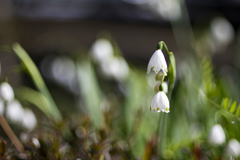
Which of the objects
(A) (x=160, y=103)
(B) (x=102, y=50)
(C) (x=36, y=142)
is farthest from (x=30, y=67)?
(A) (x=160, y=103)

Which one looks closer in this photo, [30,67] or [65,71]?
[30,67]

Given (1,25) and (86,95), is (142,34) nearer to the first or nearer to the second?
(1,25)

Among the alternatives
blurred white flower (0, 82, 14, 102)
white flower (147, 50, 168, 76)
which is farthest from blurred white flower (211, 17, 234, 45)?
blurred white flower (0, 82, 14, 102)

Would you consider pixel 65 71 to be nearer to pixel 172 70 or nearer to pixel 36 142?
pixel 36 142

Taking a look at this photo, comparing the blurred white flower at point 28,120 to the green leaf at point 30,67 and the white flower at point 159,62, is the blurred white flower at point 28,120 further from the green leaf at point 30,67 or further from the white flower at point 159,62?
the white flower at point 159,62

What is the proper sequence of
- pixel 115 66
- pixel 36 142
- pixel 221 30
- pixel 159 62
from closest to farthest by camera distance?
pixel 159 62 → pixel 36 142 → pixel 115 66 → pixel 221 30

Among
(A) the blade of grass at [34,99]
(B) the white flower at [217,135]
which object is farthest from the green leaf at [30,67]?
(B) the white flower at [217,135]

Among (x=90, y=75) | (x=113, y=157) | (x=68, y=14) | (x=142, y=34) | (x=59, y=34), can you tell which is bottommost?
(x=113, y=157)

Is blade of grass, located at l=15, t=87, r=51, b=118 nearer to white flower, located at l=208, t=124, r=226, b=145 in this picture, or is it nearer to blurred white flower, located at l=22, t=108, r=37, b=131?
blurred white flower, located at l=22, t=108, r=37, b=131

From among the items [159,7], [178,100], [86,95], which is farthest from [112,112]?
[159,7]

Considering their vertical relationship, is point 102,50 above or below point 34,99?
above

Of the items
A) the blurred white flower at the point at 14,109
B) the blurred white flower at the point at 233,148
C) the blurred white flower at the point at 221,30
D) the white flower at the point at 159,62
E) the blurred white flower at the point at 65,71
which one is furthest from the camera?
the blurred white flower at the point at 65,71
